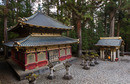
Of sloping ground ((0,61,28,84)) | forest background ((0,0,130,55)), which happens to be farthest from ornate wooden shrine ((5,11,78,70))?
forest background ((0,0,130,55))

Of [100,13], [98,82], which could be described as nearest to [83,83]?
[98,82]

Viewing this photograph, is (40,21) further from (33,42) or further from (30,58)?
(30,58)

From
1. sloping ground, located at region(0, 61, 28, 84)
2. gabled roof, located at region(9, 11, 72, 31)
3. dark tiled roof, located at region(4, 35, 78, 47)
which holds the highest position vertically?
gabled roof, located at region(9, 11, 72, 31)

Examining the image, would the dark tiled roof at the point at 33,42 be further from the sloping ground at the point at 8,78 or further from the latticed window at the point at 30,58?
the sloping ground at the point at 8,78

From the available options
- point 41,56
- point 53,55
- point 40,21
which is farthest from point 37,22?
point 53,55

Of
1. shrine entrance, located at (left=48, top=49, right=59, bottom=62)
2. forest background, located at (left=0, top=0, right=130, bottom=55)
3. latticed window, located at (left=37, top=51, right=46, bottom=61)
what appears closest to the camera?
latticed window, located at (left=37, top=51, right=46, bottom=61)

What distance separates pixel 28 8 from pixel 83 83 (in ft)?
62.0

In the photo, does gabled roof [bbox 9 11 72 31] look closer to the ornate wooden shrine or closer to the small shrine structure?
the ornate wooden shrine

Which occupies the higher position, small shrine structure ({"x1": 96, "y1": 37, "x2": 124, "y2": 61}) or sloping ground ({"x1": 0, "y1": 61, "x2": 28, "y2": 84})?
small shrine structure ({"x1": 96, "y1": 37, "x2": 124, "y2": 61})

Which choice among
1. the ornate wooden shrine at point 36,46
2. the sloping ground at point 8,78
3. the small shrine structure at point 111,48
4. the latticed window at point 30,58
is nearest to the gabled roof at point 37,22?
the ornate wooden shrine at point 36,46

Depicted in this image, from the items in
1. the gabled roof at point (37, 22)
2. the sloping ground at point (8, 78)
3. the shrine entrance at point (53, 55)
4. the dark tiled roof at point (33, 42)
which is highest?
the gabled roof at point (37, 22)

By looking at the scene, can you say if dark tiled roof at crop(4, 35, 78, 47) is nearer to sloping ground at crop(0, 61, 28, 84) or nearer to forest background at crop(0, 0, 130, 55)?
sloping ground at crop(0, 61, 28, 84)

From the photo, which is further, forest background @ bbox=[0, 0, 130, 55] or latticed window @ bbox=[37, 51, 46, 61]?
forest background @ bbox=[0, 0, 130, 55]

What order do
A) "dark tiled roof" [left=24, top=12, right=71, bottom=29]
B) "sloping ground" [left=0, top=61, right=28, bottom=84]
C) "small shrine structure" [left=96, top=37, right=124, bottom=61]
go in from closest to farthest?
1. "sloping ground" [left=0, top=61, right=28, bottom=84]
2. "dark tiled roof" [left=24, top=12, right=71, bottom=29]
3. "small shrine structure" [left=96, top=37, right=124, bottom=61]
